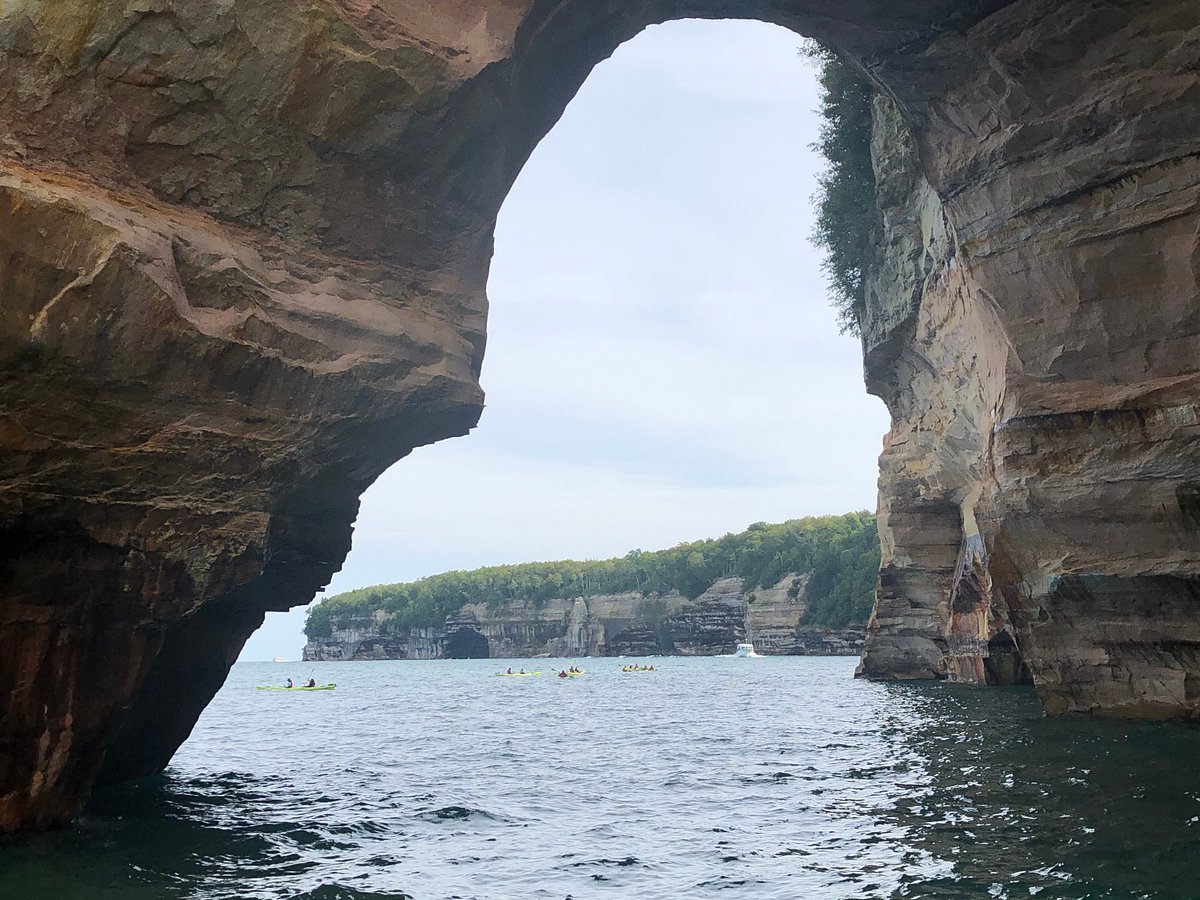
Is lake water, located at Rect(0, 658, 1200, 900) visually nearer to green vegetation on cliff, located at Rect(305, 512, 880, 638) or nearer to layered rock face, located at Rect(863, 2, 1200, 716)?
layered rock face, located at Rect(863, 2, 1200, 716)

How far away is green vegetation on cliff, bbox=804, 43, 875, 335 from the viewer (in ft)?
83.5

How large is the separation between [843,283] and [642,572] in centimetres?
8144

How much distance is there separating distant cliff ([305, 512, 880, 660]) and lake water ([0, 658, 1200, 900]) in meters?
61.7

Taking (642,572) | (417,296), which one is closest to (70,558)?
(417,296)

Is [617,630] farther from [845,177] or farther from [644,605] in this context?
[845,177]

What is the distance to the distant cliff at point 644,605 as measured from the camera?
3184 inches

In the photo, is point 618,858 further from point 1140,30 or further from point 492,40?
point 1140,30

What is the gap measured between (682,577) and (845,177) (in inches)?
3071

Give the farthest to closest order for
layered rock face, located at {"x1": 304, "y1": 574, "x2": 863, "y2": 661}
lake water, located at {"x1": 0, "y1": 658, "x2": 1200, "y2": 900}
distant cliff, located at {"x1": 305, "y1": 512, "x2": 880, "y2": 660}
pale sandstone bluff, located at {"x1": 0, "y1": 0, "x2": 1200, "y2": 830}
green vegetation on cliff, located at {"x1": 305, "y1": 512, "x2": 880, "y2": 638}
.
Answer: layered rock face, located at {"x1": 304, "y1": 574, "x2": 863, "y2": 661} → distant cliff, located at {"x1": 305, "y1": 512, "x2": 880, "y2": 660} → green vegetation on cliff, located at {"x1": 305, "y1": 512, "x2": 880, "y2": 638} → pale sandstone bluff, located at {"x1": 0, "y1": 0, "x2": 1200, "y2": 830} → lake water, located at {"x1": 0, "y1": 658, "x2": 1200, "y2": 900}

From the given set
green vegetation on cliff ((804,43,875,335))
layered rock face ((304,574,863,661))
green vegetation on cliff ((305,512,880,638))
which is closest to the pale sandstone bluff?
green vegetation on cliff ((804,43,875,335))

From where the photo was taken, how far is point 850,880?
7820 mm

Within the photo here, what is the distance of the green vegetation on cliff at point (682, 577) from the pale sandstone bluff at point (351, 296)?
62.9 m

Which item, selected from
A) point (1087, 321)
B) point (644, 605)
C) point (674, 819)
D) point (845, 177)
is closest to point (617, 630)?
point (644, 605)

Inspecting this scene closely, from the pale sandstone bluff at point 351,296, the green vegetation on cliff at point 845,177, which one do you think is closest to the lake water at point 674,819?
the pale sandstone bluff at point 351,296
